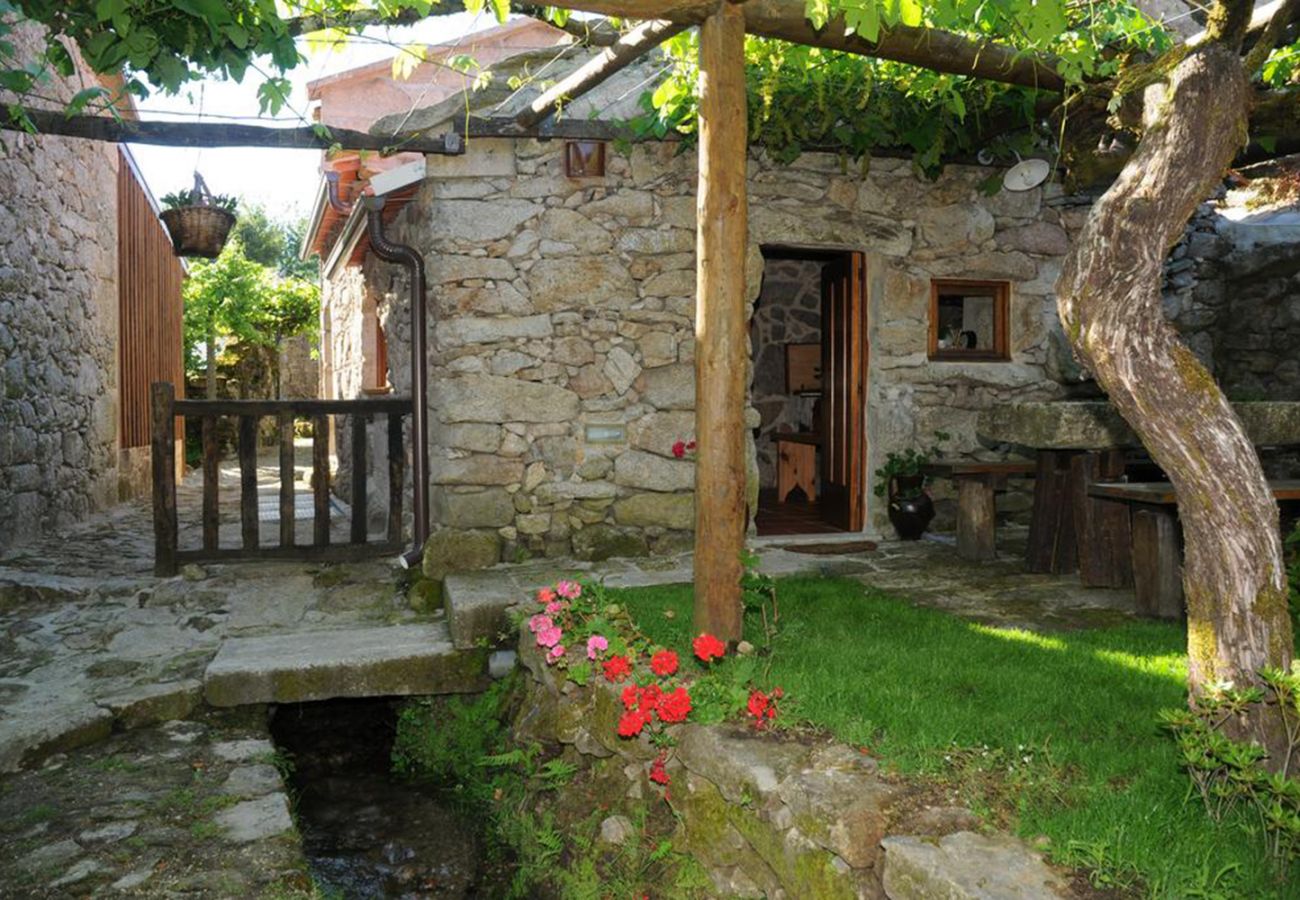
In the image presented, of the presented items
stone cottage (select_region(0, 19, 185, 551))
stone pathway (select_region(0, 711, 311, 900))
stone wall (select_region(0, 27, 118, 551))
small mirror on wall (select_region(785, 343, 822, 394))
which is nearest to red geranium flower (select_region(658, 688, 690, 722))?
stone pathway (select_region(0, 711, 311, 900))

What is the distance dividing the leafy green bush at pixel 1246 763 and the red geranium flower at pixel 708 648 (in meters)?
1.36

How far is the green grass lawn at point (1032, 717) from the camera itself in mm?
2148

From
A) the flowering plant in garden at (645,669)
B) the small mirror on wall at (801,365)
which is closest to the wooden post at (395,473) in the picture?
the flowering plant in garden at (645,669)

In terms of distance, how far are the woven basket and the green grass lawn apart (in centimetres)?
382

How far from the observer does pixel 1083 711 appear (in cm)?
307

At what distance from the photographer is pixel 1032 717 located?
9.91 feet

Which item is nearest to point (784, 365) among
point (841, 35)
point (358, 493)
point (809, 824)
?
point (358, 493)

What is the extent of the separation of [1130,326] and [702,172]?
1572 millimetres

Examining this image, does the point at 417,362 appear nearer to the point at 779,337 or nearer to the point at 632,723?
the point at 632,723

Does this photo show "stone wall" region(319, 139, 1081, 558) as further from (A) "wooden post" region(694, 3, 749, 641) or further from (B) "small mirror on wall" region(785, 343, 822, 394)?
(B) "small mirror on wall" region(785, 343, 822, 394)

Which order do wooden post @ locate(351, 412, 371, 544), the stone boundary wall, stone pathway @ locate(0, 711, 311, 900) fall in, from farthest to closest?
wooden post @ locate(351, 412, 371, 544) < stone pathway @ locate(0, 711, 311, 900) < the stone boundary wall

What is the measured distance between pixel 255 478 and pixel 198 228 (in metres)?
1.75

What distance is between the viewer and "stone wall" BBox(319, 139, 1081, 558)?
223 inches

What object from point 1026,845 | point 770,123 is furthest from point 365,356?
point 1026,845
